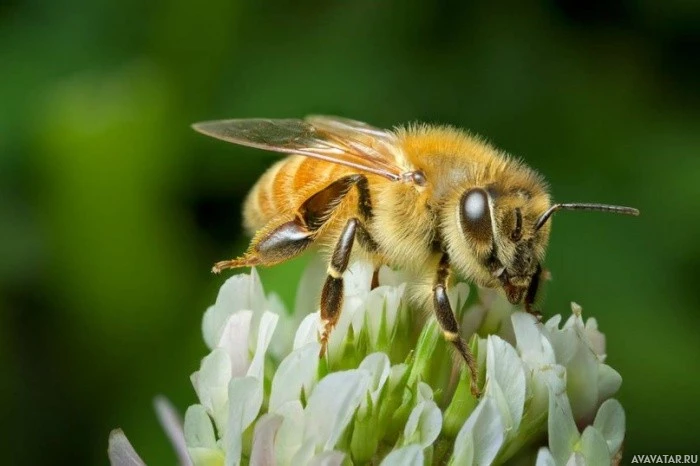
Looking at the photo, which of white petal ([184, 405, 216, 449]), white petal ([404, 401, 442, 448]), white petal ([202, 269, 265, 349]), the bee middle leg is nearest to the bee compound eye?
the bee middle leg

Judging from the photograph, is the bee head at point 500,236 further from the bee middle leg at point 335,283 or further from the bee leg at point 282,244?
the bee leg at point 282,244

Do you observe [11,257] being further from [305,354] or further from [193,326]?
[305,354]

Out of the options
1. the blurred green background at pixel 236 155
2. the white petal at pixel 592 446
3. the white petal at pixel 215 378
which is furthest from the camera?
the blurred green background at pixel 236 155

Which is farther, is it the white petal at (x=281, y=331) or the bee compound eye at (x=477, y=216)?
the white petal at (x=281, y=331)

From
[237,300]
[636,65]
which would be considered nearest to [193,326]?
[237,300]

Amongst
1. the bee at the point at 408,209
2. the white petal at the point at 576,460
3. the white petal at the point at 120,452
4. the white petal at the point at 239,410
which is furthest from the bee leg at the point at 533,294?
the white petal at the point at 120,452
